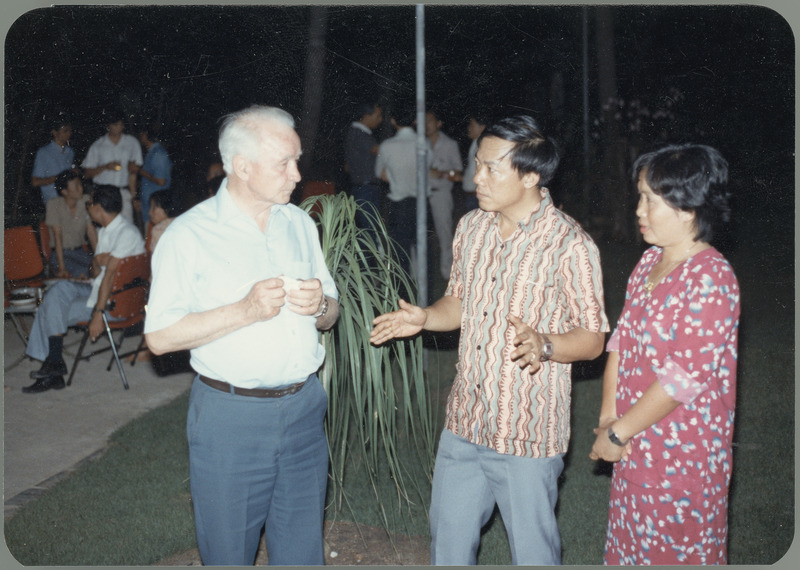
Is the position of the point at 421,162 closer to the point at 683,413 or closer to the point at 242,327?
the point at 242,327

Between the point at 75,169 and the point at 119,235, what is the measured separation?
2.46 meters

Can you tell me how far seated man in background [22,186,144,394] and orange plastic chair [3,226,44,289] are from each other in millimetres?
687

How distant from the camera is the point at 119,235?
6035mm

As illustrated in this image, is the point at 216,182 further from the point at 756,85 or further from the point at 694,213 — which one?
the point at 756,85

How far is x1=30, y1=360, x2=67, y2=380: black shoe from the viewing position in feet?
19.4

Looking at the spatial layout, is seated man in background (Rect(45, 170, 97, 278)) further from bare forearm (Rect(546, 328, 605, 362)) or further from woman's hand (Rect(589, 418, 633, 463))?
woman's hand (Rect(589, 418, 633, 463))

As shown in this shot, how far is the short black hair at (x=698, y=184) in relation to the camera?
215 cm

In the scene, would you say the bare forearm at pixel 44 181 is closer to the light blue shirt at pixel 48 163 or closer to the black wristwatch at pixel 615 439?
the light blue shirt at pixel 48 163

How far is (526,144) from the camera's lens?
7.99ft

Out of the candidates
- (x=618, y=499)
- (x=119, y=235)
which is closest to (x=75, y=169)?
(x=119, y=235)

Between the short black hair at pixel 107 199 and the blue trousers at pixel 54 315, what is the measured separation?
731 millimetres

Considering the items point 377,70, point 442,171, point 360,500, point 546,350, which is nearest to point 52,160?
point 442,171

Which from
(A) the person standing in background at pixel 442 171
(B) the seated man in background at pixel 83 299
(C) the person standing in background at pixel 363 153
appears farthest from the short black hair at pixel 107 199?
(A) the person standing in background at pixel 442 171

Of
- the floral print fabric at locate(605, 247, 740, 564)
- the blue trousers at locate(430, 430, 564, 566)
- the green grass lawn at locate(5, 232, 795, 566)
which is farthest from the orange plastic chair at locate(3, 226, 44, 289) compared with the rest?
the floral print fabric at locate(605, 247, 740, 564)
